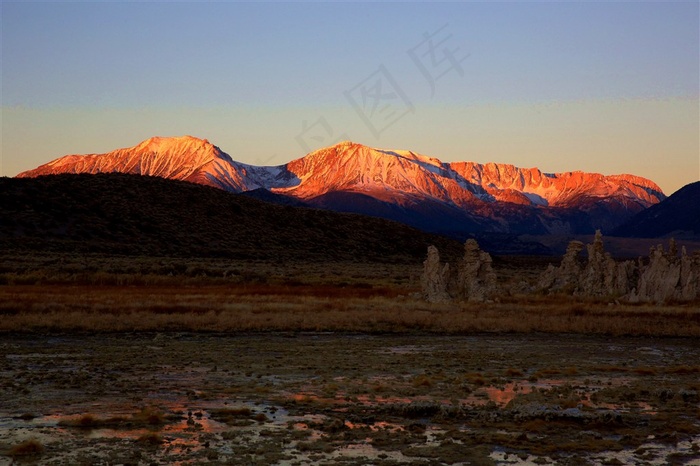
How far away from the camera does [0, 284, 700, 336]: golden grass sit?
4088 centimetres

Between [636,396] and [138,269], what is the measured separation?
59947mm

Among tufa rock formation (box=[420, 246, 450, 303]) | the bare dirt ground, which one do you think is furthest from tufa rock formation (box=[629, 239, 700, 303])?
the bare dirt ground

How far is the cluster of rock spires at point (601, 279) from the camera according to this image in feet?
182

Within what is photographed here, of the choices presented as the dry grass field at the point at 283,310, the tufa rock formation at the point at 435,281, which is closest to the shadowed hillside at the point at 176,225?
the dry grass field at the point at 283,310

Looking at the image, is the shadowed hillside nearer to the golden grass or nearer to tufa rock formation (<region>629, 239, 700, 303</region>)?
the golden grass

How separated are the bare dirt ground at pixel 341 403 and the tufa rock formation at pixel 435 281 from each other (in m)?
18.7

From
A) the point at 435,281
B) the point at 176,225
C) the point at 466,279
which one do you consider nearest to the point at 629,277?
the point at 466,279

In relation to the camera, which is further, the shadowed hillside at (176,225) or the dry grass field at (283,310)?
the shadowed hillside at (176,225)

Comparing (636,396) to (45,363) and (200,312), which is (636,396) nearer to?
(45,363)

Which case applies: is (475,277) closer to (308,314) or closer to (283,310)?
(283,310)

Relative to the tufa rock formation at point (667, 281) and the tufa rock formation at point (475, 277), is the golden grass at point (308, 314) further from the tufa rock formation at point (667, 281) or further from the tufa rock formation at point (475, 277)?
the tufa rock formation at point (667, 281)

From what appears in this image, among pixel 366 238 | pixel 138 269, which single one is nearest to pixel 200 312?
pixel 138 269

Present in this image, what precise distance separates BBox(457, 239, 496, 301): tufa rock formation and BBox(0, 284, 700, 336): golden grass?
1.60 m

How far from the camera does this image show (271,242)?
450ft
